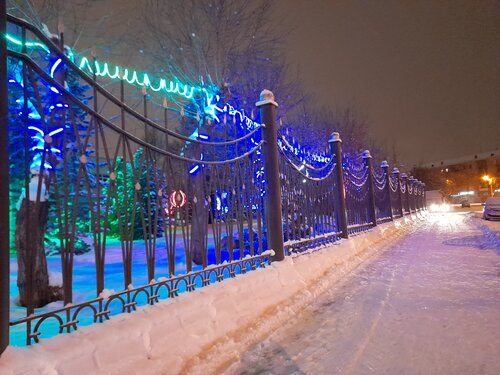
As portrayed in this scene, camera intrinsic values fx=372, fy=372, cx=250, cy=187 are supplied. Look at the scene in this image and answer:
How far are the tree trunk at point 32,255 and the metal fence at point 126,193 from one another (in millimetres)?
12

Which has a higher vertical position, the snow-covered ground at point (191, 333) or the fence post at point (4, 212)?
the fence post at point (4, 212)

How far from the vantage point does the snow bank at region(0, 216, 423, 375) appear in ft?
7.38

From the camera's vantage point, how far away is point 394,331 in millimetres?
4020

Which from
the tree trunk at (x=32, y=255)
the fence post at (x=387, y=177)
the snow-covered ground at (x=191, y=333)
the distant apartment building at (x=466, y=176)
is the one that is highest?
the distant apartment building at (x=466, y=176)

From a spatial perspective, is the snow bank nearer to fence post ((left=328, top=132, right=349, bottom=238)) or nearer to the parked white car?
fence post ((left=328, top=132, right=349, bottom=238))

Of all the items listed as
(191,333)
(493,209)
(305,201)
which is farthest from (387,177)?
(191,333)

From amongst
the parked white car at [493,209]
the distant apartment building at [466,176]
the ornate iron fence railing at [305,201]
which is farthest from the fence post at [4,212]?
the distant apartment building at [466,176]

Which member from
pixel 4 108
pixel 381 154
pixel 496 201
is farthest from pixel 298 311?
pixel 381 154

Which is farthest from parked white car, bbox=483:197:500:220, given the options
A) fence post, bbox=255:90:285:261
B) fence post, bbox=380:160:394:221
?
fence post, bbox=255:90:285:261

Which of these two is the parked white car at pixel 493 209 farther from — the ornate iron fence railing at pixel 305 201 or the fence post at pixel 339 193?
the ornate iron fence railing at pixel 305 201

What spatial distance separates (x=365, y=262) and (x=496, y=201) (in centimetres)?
1911

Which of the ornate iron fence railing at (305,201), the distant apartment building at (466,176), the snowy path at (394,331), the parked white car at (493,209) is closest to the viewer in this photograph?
the snowy path at (394,331)

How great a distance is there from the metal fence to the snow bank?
18cm

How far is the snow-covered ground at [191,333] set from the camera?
227 cm
